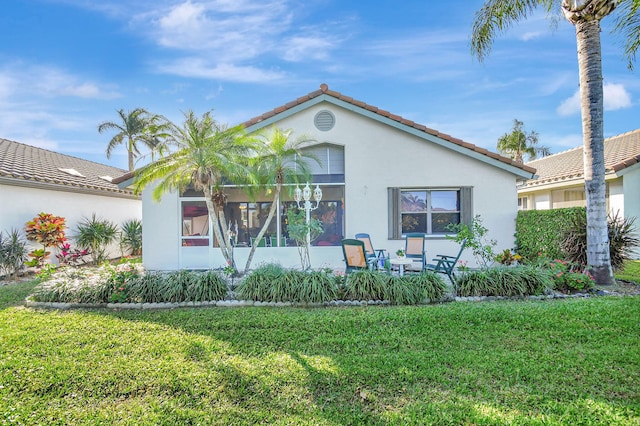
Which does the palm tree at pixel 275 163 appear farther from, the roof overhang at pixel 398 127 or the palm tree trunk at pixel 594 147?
the palm tree trunk at pixel 594 147

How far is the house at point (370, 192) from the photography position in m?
11.5

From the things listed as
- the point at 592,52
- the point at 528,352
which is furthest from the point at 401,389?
the point at 592,52

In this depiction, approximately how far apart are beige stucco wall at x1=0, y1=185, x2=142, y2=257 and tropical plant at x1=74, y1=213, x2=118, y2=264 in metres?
0.29

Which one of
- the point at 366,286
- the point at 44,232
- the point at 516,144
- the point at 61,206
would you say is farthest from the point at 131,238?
the point at 516,144

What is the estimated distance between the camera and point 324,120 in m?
11.8

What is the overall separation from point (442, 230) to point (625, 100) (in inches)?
645

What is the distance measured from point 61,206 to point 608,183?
23.1 metres

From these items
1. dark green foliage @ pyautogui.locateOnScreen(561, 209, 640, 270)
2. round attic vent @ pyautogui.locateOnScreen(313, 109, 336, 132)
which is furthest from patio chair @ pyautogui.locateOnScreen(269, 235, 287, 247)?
dark green foliage @ pyautogui.locateOnScreen(561, 209, 640, 270)

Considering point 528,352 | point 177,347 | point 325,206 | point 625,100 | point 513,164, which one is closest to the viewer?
point 528,352

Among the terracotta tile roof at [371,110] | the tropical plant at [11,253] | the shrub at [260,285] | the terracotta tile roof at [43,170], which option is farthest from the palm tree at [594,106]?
the tropical plant at [11,253]

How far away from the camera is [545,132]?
36625 mm

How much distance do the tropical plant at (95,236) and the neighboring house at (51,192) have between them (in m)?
0.29

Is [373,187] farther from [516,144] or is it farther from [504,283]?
[516,144]

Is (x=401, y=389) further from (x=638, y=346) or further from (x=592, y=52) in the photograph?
(x=592, y=52)
